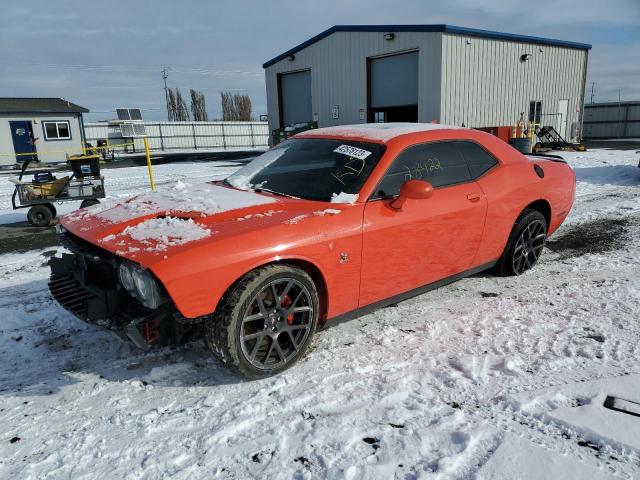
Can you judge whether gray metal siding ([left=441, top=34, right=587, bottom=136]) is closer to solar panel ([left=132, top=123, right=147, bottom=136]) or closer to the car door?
the car door

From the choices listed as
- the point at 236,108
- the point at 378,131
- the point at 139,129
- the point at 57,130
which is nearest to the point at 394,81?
the point at 378,131

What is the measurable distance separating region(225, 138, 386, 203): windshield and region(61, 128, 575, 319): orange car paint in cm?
9

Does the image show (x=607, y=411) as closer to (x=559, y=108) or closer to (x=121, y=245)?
(x=121, y=245)

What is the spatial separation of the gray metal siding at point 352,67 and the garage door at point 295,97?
0.51 m

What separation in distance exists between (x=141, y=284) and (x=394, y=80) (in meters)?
18.8

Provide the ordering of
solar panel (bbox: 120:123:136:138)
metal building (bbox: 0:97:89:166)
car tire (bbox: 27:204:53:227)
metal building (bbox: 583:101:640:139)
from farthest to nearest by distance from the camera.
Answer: solar panel (bbox: 120:123:136:138), metal building (bbox: 583:101:640:139), metal building (bbox: 0:97:89:166), car tire (bbox: 27:204:53:227)

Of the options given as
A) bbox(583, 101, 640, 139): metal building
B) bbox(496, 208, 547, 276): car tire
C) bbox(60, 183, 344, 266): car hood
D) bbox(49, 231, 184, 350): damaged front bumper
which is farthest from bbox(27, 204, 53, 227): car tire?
bbox(583, 101, 640, 139): metal building

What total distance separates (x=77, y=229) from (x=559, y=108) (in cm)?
2501

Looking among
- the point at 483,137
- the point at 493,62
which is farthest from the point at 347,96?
the point at 483,137

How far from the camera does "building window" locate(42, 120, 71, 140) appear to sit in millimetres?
24909

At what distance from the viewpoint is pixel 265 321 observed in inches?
113

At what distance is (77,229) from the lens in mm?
3184

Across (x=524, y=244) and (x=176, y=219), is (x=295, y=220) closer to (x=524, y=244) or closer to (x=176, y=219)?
(x=176, y=219)

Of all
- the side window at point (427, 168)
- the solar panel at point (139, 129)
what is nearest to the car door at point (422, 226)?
the side window at point (427, 168)
